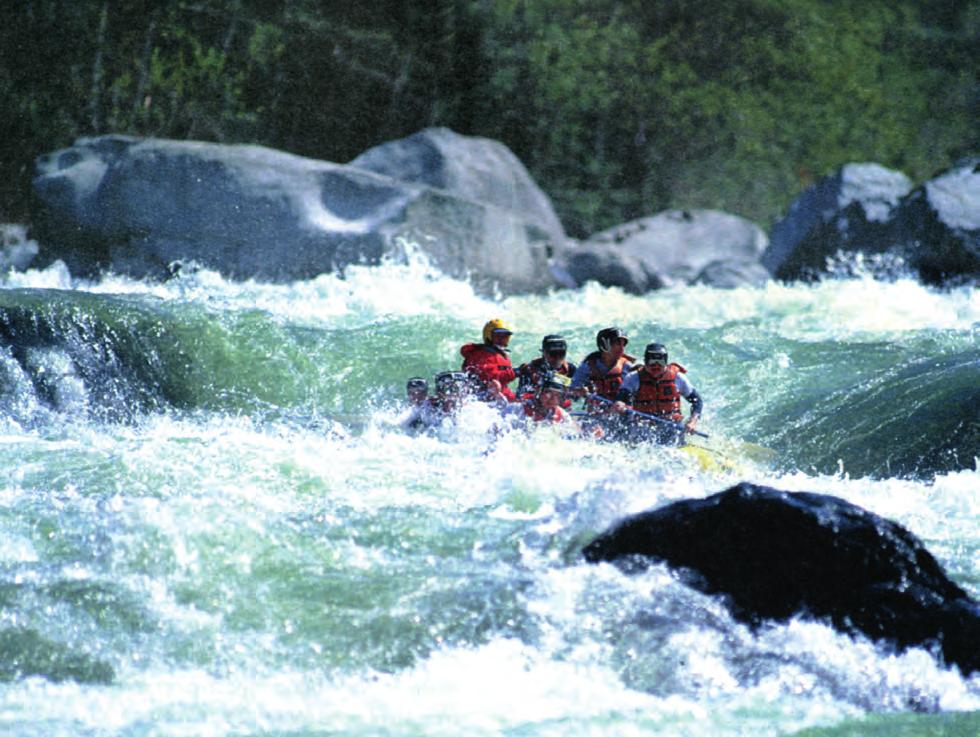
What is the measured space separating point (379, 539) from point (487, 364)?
146 inches

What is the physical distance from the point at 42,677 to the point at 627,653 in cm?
216

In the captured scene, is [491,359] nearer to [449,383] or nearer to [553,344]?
[553,344]

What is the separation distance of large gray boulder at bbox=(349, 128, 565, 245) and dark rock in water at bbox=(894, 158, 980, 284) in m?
4.31

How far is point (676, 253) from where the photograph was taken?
Result: 63.0 ft

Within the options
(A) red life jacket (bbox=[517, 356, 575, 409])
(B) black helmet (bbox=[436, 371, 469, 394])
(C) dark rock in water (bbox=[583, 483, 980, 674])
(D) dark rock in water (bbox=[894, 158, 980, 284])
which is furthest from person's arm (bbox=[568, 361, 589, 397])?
(D) dark rock in water (bbox=[894, 158, 980, 284])

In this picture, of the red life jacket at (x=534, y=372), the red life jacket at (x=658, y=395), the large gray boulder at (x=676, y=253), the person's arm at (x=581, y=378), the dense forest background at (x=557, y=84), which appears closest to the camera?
the red life jacket at (x=658, y=395)

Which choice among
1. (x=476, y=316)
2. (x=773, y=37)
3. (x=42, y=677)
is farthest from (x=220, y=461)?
(x=773, y=37)

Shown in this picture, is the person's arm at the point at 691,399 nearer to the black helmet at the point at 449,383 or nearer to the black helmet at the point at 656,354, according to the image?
the black helmet at the point at 656,354

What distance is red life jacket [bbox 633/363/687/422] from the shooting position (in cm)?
953

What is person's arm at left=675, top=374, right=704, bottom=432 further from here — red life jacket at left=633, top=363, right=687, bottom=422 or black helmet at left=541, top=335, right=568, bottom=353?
black helmet at left=541, top=335, right=568, bottom=353

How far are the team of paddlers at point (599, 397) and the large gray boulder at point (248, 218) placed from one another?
17.9ft

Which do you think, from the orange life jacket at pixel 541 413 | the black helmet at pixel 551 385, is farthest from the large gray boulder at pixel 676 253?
the orange life jacket at pixel 541 413

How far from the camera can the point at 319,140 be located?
2212 cm

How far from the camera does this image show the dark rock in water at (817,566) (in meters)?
5.59
